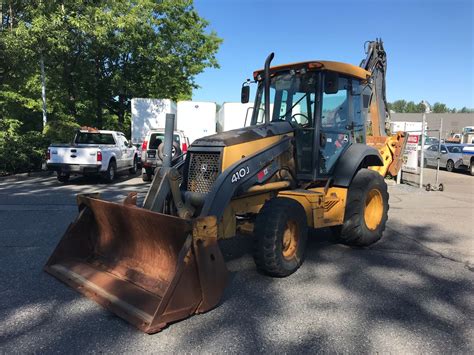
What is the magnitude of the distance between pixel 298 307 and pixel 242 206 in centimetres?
138

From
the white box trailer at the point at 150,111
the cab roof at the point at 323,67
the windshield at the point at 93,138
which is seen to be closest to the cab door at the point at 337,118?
the cab roof at the point at 323,67

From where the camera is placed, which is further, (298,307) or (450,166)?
(450,166)

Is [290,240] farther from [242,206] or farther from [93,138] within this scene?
[93,138]

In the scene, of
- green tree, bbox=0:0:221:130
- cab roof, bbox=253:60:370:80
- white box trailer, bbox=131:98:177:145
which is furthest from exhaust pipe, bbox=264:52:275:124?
white box trailer, bbox=131:98:177:145

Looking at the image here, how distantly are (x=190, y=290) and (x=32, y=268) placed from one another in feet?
8.56

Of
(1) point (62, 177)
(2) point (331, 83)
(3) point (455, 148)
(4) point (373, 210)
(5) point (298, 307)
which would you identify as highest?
(2) point (331, 83)

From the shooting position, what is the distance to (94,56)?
21.8 m

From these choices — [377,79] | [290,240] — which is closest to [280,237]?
[290,240]

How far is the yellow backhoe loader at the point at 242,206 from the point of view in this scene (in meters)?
3.76

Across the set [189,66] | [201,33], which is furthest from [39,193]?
[201,33]

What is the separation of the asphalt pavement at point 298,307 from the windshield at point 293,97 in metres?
1.98

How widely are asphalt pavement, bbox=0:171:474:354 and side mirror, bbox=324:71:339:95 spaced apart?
91.7 inches

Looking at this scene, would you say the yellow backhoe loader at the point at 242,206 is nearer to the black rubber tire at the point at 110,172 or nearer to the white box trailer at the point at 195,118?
the black rubber tire at the point at 110,172

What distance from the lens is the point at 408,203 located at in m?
11.1
